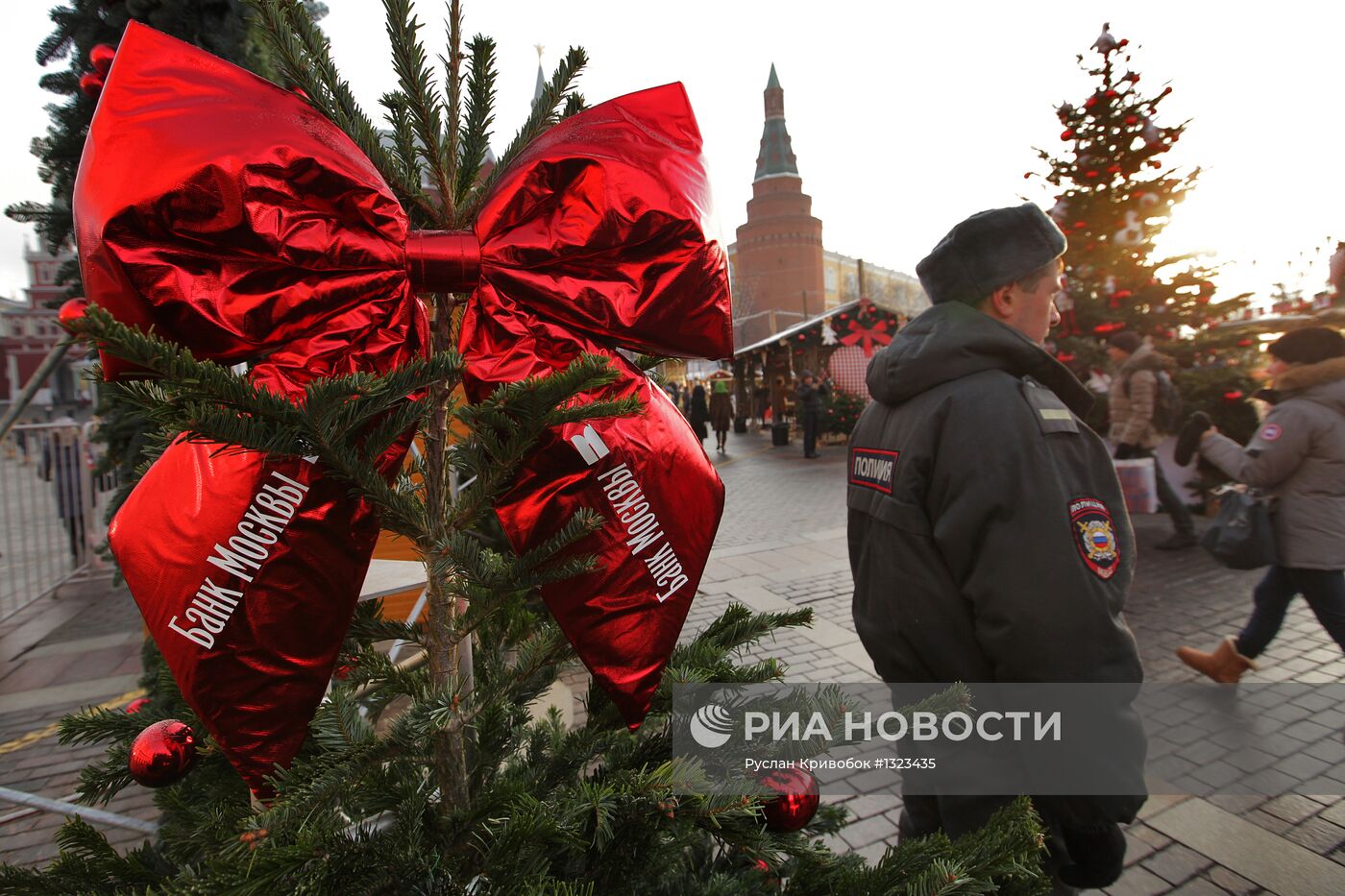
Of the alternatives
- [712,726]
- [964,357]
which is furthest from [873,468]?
[712,726]

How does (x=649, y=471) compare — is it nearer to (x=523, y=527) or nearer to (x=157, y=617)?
(x=523, y=527)

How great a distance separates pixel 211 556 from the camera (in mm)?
894

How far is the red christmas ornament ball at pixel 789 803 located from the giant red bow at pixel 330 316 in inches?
13.1

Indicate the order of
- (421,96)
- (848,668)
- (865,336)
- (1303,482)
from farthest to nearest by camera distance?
(865,336) < (848,668) < (1303,482) < (421,96)

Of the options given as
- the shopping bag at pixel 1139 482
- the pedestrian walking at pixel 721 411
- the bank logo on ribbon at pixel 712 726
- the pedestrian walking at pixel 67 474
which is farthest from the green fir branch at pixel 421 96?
the pedestrian walking at pixel 721 411

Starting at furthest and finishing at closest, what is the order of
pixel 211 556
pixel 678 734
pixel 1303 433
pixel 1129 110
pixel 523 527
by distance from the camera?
1. pixel 1129 110
2. pixel 1303 433
3. pixel 678 734
4. pixel 523 527
5. pixel 211 556

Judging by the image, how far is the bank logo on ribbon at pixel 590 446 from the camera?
3.30ft

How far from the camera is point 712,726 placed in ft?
4.34

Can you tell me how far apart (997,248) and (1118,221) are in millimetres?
7142

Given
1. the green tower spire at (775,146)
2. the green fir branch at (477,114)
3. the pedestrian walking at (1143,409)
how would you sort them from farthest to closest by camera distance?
the green tower spire at (775,146), the pedestrian walking at (1143,409), the green fir branch at (477,114)

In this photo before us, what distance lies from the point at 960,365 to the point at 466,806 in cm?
148

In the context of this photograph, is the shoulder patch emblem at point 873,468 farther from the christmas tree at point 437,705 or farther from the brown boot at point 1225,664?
the brown boot at point 1225,664

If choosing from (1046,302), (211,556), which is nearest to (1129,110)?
(1046,302)

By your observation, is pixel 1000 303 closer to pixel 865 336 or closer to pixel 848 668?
pixel 848 668
